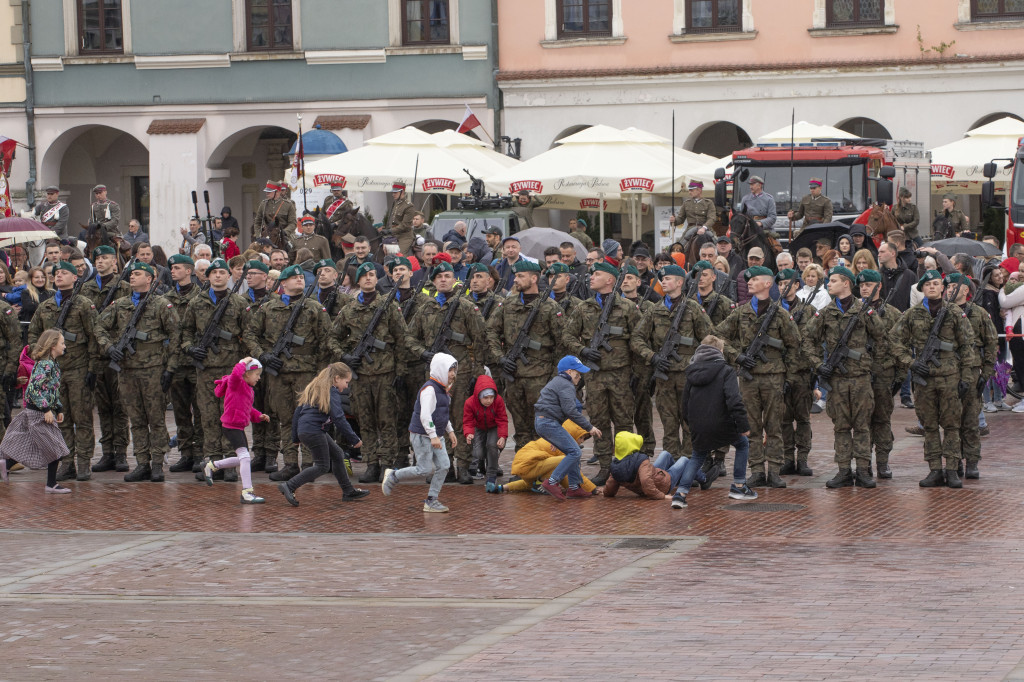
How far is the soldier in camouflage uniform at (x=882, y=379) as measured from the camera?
48.5 ft

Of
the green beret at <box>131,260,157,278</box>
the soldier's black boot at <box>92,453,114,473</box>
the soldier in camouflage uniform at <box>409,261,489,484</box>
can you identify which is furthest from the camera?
the soldier's black boot at <box>92,453,114,473</box>

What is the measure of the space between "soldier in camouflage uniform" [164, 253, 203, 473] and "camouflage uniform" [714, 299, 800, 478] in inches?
201

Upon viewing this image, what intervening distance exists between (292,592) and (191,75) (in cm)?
2764

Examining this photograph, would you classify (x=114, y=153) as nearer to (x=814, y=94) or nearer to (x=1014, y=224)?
(x=814, y=94)

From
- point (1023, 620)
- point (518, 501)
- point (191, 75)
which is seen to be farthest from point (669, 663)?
point (191, 75)

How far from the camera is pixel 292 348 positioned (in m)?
15.7

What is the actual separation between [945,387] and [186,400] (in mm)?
7045

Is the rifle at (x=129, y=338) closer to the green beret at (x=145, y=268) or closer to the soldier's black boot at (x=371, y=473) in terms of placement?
the green beret at (x=145, y=268)

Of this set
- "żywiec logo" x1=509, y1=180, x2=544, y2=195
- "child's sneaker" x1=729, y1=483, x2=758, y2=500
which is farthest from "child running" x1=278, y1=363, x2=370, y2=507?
"żywiec logo" x1=509, y1=180, x2=544, y2=195

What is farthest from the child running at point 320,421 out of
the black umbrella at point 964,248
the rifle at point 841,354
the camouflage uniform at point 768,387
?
the black umbrella at point 964,248

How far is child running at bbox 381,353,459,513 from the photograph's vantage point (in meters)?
13.9

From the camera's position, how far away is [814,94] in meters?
34.8

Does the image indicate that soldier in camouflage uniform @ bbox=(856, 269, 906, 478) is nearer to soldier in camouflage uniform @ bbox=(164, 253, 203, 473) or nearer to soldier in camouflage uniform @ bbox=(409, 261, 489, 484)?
soldier in camouflage uniform @ bbox=(409, 261, 489, 484)

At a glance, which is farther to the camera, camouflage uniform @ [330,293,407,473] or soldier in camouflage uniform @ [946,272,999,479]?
camouflage uniform @ [330,293,407,473]
